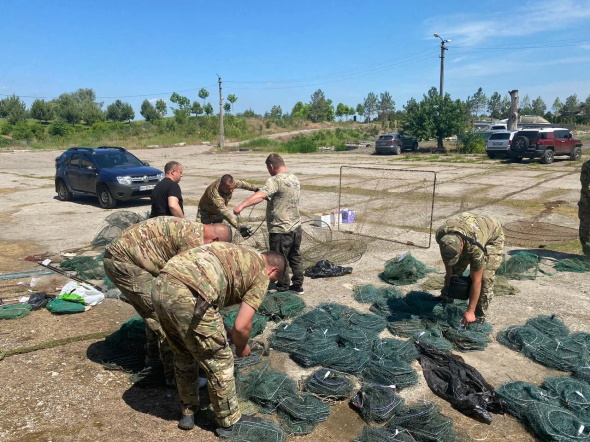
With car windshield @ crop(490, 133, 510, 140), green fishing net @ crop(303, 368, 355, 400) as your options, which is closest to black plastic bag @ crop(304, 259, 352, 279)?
green fishing net @ crop(303, 368, 355, 400)

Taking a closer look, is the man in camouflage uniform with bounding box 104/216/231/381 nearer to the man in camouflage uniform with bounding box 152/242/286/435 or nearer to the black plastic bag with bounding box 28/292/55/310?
the man in camouflage uniform with bounding box 152/242/286/435

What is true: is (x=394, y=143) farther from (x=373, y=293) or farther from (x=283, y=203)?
(x=283, y=203)

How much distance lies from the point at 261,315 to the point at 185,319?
250cm

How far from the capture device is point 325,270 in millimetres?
7199

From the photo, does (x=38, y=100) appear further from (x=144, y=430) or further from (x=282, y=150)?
(x=144, y=430)

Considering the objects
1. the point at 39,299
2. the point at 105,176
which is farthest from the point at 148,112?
the point at 39,299

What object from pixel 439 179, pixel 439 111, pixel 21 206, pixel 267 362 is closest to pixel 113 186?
pixel 21 206

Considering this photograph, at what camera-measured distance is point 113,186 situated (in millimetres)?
13047

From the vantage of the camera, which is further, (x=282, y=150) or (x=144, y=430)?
(x=282, y=150)

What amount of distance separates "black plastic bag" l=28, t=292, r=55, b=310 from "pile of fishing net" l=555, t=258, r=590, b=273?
293 inches

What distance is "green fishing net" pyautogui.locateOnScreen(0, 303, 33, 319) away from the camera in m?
5.70

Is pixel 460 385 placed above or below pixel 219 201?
below

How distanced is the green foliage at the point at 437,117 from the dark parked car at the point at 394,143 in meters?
0.70

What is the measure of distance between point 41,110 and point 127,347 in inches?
3393
